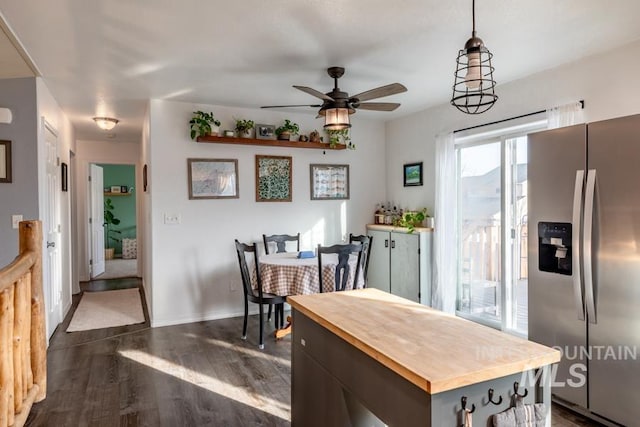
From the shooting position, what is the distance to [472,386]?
4.07 feet

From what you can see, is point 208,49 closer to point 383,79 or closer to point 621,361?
point 383,79

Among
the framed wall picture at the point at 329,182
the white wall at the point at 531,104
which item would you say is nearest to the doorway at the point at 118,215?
the framed wall picture at the point at 329,182

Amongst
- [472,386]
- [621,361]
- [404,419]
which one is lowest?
[621,361]

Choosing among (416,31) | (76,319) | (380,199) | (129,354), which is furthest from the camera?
(380,199)

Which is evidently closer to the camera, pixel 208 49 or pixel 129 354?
pixel 208 49

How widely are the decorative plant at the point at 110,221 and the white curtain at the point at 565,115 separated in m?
9.54

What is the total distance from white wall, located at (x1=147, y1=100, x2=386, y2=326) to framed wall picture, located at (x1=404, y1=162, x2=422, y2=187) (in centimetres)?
85

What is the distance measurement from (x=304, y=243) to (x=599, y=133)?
3.47 metres

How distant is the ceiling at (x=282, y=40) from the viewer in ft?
7.89

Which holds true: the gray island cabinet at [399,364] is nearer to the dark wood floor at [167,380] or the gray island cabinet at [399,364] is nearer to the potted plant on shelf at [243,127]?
the dark wood floor at [167,380]

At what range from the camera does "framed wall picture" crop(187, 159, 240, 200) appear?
466 cm

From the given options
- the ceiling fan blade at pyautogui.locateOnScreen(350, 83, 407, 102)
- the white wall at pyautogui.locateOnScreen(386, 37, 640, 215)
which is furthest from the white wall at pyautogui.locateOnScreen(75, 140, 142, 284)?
the ceiling fan blade at pyautogui.locateOnScreen(350, 83, 407, 102)

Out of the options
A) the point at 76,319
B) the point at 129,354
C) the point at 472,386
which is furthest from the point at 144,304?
the point at 472,386

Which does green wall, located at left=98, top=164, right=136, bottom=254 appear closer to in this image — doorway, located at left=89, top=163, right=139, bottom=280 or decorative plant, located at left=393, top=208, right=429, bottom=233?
doorway, located at left=89, top=163, right=139, bottom=280
